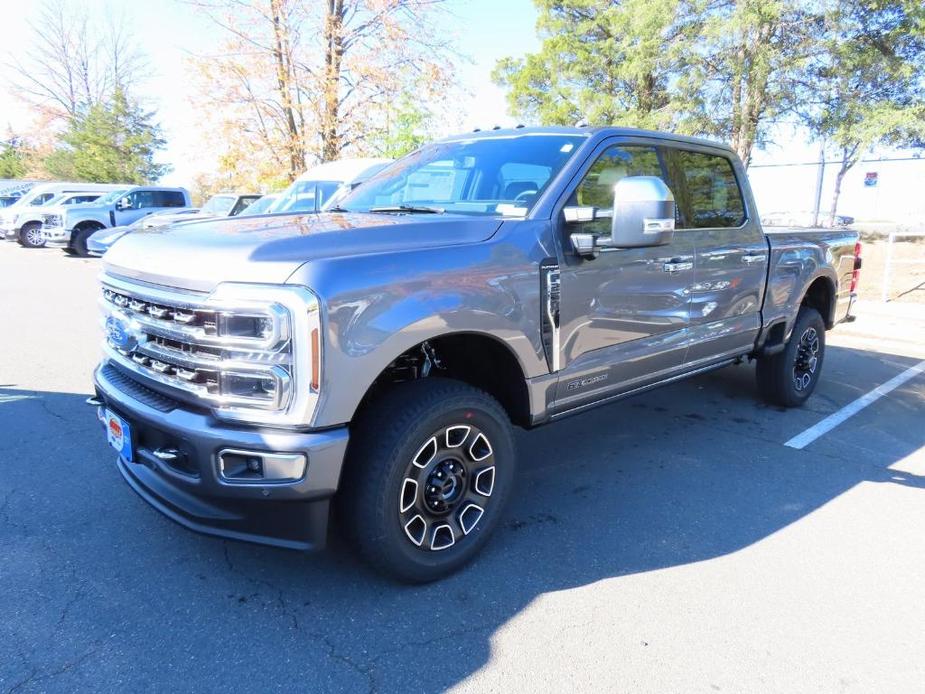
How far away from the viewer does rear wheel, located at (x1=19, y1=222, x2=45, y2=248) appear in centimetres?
2067

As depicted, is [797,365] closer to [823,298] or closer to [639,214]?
[823,298]

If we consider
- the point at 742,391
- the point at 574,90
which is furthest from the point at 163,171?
the point at 742,391

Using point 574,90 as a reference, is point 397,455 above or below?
below

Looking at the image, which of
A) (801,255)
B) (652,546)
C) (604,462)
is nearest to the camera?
(652,546)

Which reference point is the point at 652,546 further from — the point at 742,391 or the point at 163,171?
the point at 163,171

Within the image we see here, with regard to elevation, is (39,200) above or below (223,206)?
above

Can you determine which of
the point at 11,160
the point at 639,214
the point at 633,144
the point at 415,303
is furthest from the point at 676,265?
the point at 11,160

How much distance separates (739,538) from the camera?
330cm

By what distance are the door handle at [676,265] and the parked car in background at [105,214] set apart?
1749 cm

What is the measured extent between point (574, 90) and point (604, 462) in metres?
20.3

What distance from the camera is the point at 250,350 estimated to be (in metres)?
2.28

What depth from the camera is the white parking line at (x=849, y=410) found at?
474 cm

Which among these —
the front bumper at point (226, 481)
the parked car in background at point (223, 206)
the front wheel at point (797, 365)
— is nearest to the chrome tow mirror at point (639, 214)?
the front bumper at point (226, 481)

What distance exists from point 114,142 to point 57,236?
2588 centimetres
